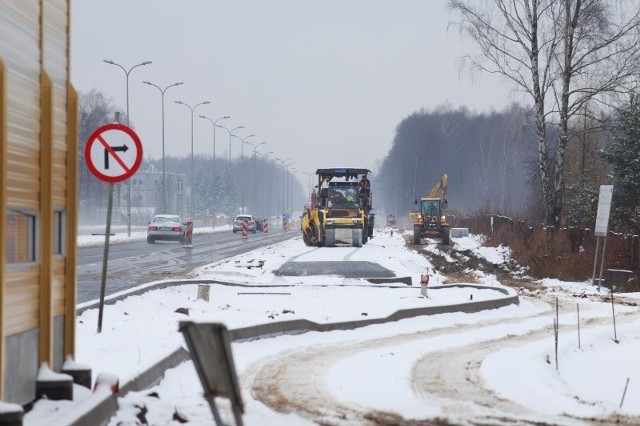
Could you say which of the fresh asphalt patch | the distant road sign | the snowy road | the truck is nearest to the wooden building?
the snowy road

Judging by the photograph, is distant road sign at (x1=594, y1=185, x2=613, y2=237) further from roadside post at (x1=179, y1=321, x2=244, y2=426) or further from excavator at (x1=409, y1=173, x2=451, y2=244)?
excavator at (x1=409, y1=173, x2=451, y2=244)

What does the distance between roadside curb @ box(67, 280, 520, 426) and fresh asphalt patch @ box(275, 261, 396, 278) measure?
4.01m

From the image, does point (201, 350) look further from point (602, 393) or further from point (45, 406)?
point (602, 393)

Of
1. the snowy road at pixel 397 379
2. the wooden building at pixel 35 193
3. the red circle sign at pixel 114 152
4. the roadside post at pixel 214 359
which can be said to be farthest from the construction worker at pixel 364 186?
the roadside post at pixel 214 359

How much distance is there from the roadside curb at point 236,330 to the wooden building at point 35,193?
21.3 inches

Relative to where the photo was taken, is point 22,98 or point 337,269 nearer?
point 22,98

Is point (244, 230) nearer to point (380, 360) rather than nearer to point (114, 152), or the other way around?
point (114, 152)

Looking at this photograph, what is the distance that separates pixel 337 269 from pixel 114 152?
50.9ft

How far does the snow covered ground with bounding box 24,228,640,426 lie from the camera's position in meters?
7.93

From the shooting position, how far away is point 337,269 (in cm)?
2669

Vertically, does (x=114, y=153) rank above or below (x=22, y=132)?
above

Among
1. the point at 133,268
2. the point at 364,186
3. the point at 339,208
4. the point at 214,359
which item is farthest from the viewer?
the point at 364,186

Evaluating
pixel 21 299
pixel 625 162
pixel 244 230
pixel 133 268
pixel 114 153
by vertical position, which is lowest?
pixel 133 268

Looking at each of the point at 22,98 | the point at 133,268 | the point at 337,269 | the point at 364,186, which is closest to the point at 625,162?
the point at 337,269
